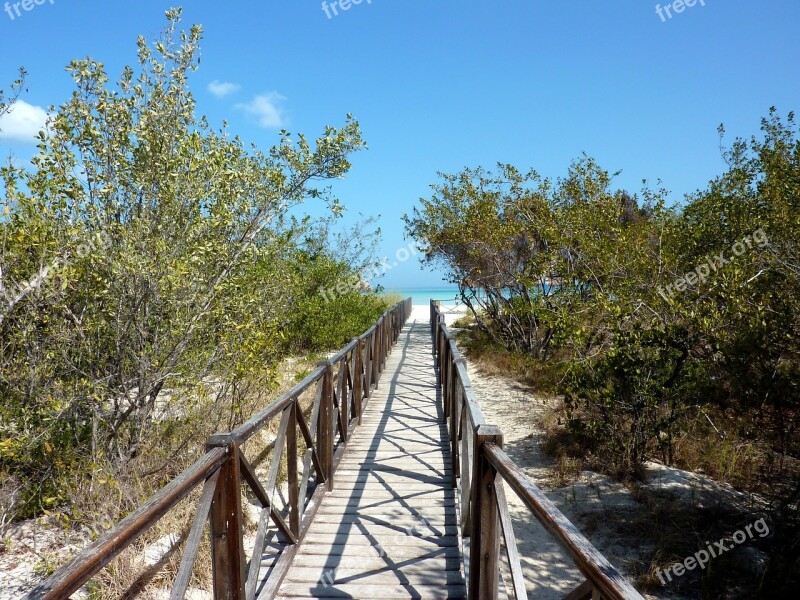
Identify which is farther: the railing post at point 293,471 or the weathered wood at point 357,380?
the weathered wood at point 357,380

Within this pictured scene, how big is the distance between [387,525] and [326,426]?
104 cm

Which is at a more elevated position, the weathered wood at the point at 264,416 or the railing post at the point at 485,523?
the weathered wood at the point at 264,416

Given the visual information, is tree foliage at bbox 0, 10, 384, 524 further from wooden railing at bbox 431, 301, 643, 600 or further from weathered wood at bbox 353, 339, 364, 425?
wooden railing at bbox 431, 301, 643, 600

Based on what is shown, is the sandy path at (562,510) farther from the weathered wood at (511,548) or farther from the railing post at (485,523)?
the weathered wood at (511,548)

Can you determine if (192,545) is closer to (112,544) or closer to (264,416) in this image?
(112,544)

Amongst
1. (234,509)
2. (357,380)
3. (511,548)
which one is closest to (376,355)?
(357,380)

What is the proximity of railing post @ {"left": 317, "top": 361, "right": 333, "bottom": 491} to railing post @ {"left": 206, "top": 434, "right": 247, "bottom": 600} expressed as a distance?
2.05m

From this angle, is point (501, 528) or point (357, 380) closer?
point (501, 528)

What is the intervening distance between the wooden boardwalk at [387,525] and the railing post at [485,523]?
0.78 m

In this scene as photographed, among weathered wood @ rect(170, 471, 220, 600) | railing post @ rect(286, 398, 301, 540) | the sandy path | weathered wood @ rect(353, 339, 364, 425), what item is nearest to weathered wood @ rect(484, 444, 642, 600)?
weathered wood @ rect(170, 471, 220, 600)

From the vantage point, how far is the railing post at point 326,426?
4531 mm

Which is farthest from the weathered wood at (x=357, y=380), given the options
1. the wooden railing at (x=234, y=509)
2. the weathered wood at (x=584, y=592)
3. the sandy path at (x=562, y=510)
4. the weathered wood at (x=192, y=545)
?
the weathered wood at (x=584, y=592)

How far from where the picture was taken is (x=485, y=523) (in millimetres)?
2426

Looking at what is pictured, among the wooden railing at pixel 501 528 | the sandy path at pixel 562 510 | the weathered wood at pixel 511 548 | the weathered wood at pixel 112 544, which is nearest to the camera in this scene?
the weathered wood at pixel 112 544
